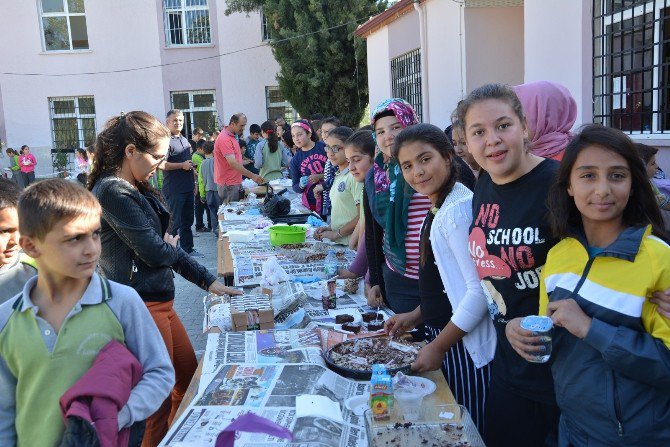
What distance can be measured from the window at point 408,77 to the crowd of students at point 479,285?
31.9ft

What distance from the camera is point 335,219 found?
4.64m

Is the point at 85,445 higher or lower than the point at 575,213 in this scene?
lower

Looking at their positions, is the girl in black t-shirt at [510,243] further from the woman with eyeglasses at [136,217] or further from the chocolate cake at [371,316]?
the woman with eyeglasses at [136,217]

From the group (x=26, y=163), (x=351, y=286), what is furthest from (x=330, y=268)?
(x=26, y=163)

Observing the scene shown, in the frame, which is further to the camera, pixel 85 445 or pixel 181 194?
pixel 181 194

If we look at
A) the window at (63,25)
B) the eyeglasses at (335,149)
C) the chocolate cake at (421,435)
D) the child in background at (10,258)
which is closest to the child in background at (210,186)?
the eyeglasses at (335,149)

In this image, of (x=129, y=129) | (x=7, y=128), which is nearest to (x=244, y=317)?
(x=129, y=129)

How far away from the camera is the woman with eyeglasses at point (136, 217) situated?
2.47m

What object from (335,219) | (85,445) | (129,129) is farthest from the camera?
(335,219)

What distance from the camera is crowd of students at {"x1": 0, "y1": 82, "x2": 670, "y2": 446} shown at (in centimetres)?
149

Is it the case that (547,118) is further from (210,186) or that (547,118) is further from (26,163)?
(26,163)

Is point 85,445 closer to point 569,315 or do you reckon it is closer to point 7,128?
point 569,315

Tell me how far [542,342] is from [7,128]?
2216 centimetres

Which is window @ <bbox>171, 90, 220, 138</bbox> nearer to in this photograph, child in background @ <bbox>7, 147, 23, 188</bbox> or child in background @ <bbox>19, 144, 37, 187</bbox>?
child in background @ <bbox>19, 144, 37, 187</bbox>
